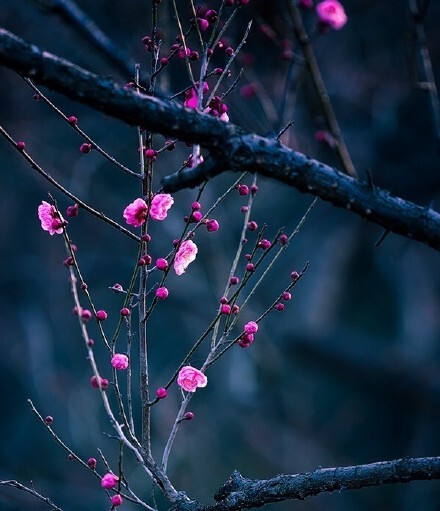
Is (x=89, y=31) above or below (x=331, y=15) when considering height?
below

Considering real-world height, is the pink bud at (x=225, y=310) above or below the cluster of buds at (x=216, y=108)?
below

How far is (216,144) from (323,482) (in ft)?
2.26

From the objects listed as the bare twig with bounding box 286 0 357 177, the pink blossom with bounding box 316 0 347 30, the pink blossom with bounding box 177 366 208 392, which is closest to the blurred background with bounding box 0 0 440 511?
the pink blossom with bounding box 316 0 347 30

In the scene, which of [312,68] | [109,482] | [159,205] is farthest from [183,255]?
[312,68]

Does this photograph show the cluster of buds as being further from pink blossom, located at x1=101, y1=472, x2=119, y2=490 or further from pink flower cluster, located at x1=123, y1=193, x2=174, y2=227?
pink blossom, located at x1=101, y1=472, x2=119, y2=490

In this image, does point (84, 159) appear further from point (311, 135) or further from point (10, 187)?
point (311, 135)

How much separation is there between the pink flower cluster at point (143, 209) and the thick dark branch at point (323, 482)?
0.57m

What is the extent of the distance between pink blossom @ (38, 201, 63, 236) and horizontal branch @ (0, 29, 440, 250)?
15.5 inches

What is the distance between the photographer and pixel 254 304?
536cm

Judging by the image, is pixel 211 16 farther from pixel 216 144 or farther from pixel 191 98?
pixel 216 144

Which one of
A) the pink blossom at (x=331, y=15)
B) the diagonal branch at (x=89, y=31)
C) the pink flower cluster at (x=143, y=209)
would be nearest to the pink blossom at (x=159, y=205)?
the pink flower cluster at (x=143, y=209)

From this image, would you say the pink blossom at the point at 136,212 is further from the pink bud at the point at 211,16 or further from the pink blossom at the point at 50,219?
the pink bud at the point at 211,16

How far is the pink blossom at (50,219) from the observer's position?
1.31 metres

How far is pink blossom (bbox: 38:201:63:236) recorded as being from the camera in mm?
1311
